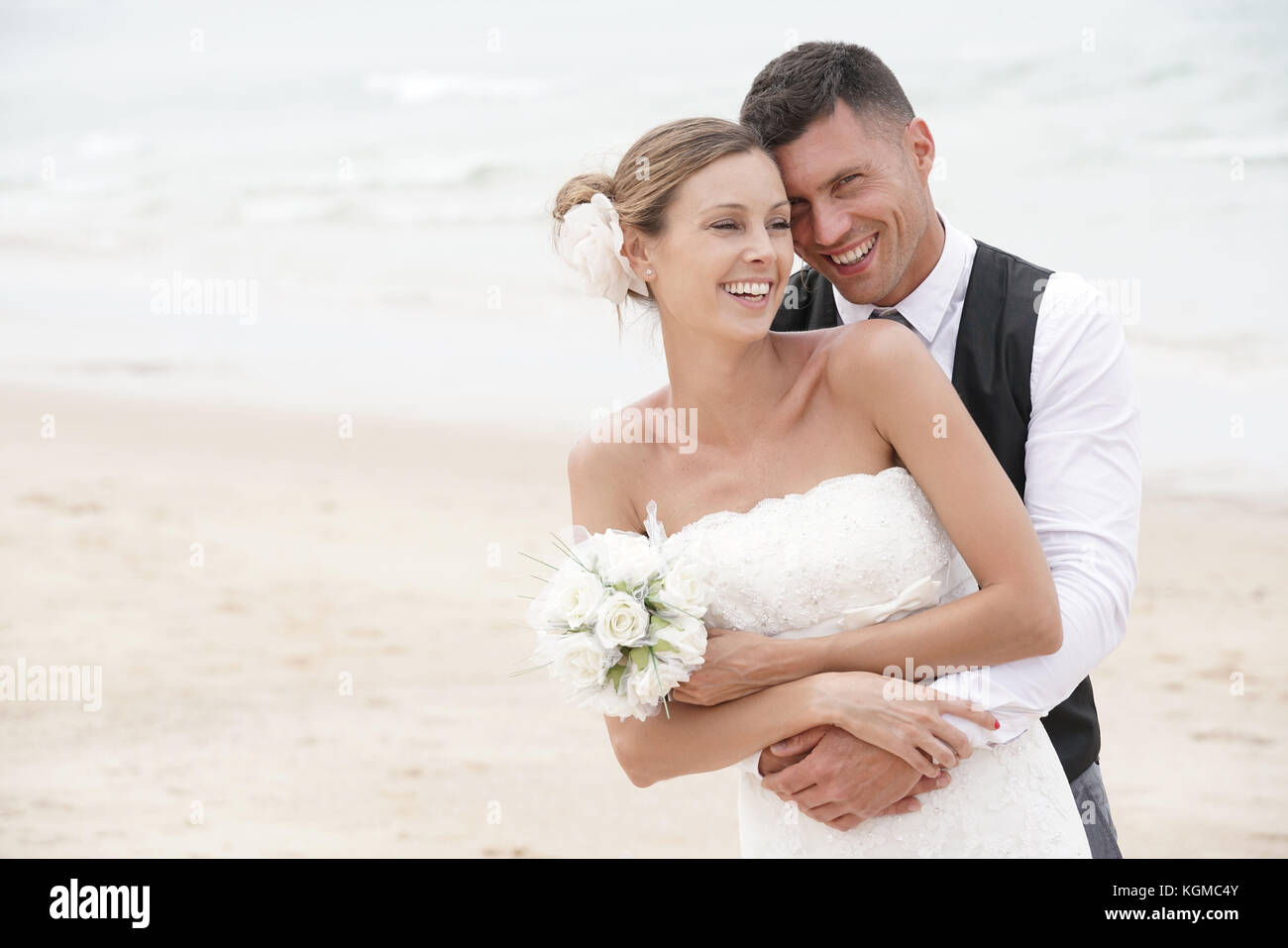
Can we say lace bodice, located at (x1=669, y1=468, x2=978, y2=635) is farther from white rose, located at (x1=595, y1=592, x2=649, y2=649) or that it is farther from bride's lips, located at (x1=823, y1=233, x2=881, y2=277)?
bride's lips, located at (x1=823, y1=233, x2=881, y2=277)

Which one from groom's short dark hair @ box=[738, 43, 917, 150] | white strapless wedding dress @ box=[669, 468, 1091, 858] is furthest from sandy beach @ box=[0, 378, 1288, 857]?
groom's short dark hair @ box=[738, 43, 917, 150]

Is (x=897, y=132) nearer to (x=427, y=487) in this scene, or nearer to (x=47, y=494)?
(x=427, y=487)

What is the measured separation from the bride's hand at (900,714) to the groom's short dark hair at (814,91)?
1.50 meters

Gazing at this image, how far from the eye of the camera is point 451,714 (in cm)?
842

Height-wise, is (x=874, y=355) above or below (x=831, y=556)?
above

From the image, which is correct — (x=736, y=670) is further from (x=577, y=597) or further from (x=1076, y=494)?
(x=1076, y=494)

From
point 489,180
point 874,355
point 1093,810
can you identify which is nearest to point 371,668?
point 1093,810

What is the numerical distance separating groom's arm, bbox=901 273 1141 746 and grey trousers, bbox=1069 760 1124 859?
503 mm

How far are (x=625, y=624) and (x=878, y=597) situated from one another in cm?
64

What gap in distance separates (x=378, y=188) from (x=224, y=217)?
2755mm

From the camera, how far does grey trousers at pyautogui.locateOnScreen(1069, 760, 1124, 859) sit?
375 centimetres

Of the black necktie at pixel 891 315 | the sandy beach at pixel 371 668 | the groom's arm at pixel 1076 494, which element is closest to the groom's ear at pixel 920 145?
the black necktie at pixel 891 315

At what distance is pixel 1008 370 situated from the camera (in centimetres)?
360
